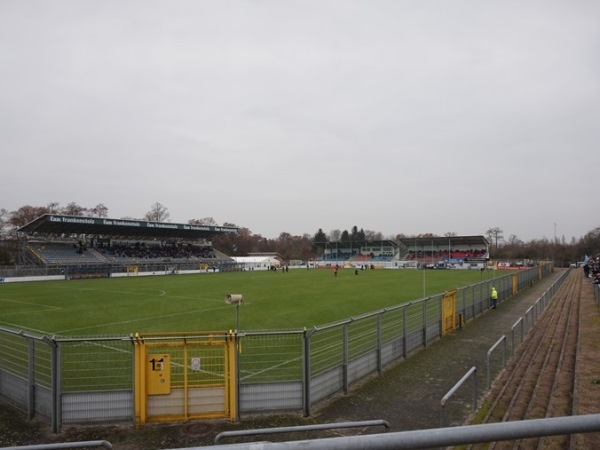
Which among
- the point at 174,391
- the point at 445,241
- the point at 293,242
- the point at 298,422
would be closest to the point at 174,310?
the point at 174,391

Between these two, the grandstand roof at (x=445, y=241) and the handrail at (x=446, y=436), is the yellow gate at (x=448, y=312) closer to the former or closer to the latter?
the handrail at (x=446, y=436)

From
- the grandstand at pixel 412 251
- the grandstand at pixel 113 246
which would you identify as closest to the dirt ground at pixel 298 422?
the grandstand at pixel 113 246

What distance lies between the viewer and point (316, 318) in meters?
20.5

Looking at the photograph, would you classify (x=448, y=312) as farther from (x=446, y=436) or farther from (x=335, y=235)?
(x=335, y=235)

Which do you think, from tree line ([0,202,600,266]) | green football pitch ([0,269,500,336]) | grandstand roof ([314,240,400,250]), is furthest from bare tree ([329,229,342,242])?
green football pitch ([0,269,500,336])

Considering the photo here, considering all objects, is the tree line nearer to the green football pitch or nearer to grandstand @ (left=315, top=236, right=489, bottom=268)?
grandstand @ (left=315, top=236, right=489, bottom=268)

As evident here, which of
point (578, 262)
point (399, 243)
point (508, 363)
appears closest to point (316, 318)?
point (508, 363)

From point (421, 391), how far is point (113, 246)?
71.8 meters

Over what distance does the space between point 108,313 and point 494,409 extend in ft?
65.9

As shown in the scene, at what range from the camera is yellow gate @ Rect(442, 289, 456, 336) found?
55.2ft

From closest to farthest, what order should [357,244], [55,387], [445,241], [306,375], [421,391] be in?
[55,387] → [306,375] → [421,391] → [445,241] → [357,244]

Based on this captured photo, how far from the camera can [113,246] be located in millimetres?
73500

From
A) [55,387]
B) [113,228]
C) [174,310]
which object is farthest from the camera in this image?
[113,228]

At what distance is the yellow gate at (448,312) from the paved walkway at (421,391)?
85 cm
